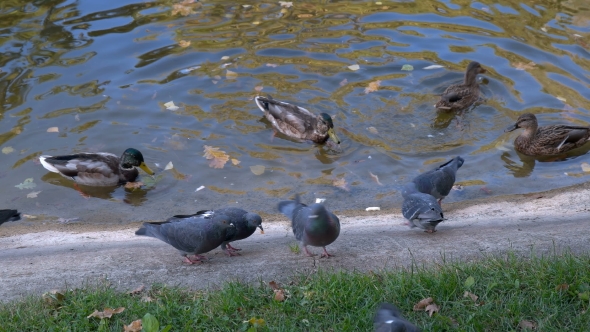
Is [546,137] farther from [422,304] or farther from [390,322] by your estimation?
[390,322]

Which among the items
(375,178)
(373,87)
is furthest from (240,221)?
(373,87)

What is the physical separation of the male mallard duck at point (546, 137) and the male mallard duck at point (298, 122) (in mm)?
3080

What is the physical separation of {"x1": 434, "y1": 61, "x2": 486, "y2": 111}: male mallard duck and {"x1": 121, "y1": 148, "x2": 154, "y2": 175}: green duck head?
5186mm

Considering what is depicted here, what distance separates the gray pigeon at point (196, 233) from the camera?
6414 millimetres

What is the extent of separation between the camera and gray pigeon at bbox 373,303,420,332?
169 inches

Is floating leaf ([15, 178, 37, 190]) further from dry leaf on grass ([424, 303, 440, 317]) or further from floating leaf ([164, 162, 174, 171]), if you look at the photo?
dry leaf on grass ([424, 303, 440, 317])

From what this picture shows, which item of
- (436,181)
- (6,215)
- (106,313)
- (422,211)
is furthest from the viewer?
(436,181)

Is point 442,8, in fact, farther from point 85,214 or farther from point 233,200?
point 85,214

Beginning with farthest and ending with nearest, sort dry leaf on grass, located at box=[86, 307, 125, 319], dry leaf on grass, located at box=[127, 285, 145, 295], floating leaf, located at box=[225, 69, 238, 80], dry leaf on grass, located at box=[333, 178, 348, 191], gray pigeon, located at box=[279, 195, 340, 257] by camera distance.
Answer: floating leaf, located at box=[225, 69, 238, 80], dry leaf on grass, located at box=[333, 178, 348, 191], gray pigeon, located at box=[279, 195, 340, 257], dry leaf on grass, located at box=[127, 285, 145, 295], dry leaf on grass, located at box=[86, 307, 125, 319]

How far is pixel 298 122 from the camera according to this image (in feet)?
35.8

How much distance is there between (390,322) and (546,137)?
23.3 ft

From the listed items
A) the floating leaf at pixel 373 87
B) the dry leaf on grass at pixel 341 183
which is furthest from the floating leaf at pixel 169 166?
the floating leaf at pixel 373 87

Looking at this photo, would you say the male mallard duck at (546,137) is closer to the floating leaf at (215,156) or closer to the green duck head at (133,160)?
the floating leaf at (215,156)

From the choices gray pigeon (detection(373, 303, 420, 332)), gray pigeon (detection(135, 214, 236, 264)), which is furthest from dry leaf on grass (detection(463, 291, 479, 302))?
gray pigeon (detection(135, 214, 236, 264))
